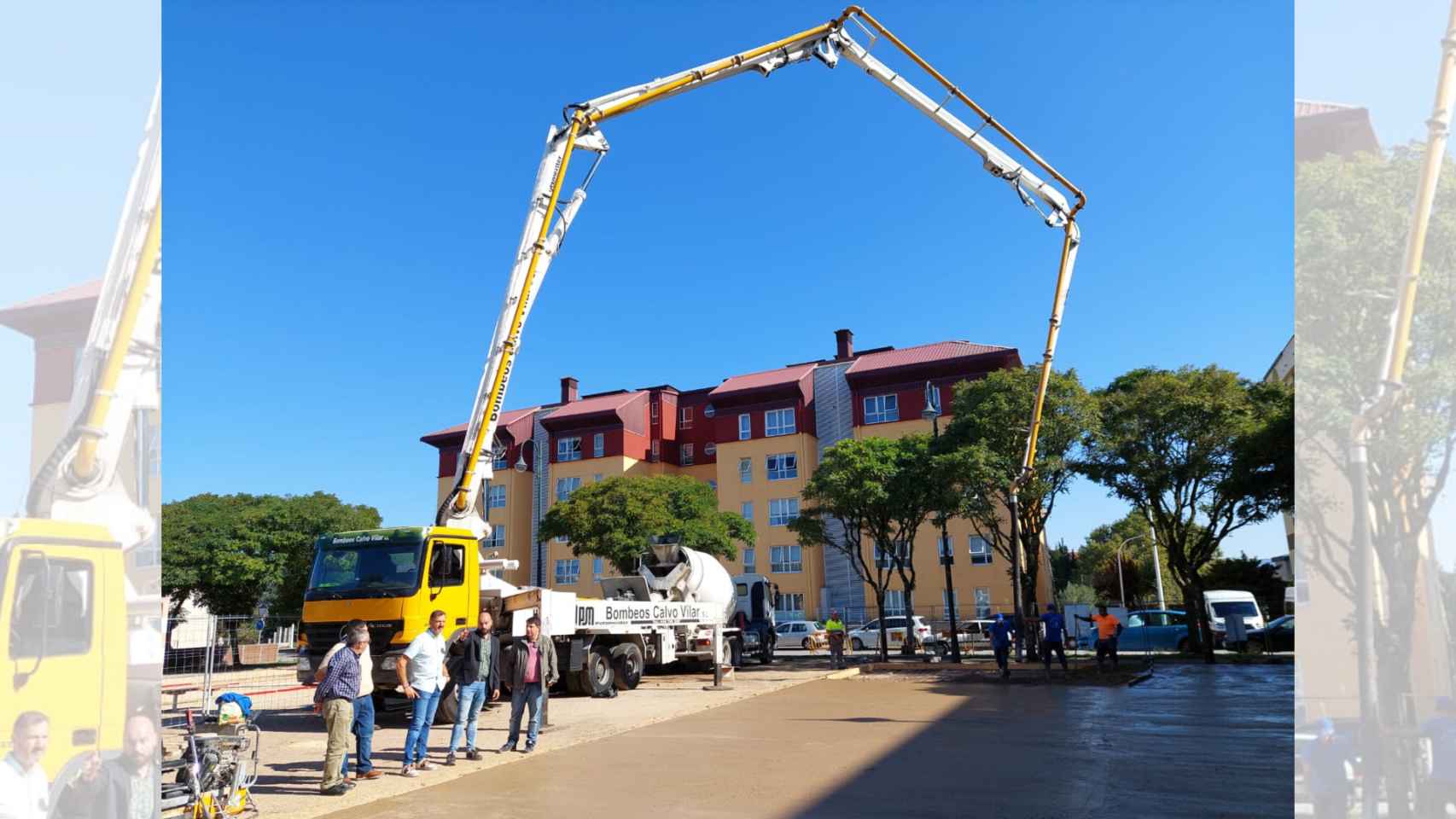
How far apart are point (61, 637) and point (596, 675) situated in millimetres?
15360

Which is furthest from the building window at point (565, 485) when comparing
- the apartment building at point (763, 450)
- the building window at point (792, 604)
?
the building window at point (792, 604)

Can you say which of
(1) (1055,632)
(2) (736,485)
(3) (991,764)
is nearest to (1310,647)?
(3) (991,764)

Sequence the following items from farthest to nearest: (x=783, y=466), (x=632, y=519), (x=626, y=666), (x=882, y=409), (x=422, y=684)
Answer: (x=783, y=466)
(x=882, y=409)
(x=632, y=519)
(x=626, y=666)
(x=422, y=684)

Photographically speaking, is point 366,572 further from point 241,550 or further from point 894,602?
point 894,602

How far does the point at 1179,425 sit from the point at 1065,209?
757 centimetres

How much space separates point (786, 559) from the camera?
5412 cm

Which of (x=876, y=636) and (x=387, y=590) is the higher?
(x=387, y=590)

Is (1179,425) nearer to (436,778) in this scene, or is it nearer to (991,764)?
(991,764)

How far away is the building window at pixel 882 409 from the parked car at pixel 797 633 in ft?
50.0

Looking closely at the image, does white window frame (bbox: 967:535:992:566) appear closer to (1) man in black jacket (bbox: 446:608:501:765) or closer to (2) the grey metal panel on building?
(2) the grey metal panel on building

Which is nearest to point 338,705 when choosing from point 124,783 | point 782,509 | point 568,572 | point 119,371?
point 124,783

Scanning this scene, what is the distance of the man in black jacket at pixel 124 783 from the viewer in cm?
249

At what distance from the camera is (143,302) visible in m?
2.70

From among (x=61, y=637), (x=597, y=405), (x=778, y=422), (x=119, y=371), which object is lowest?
(x=61, y=637)
